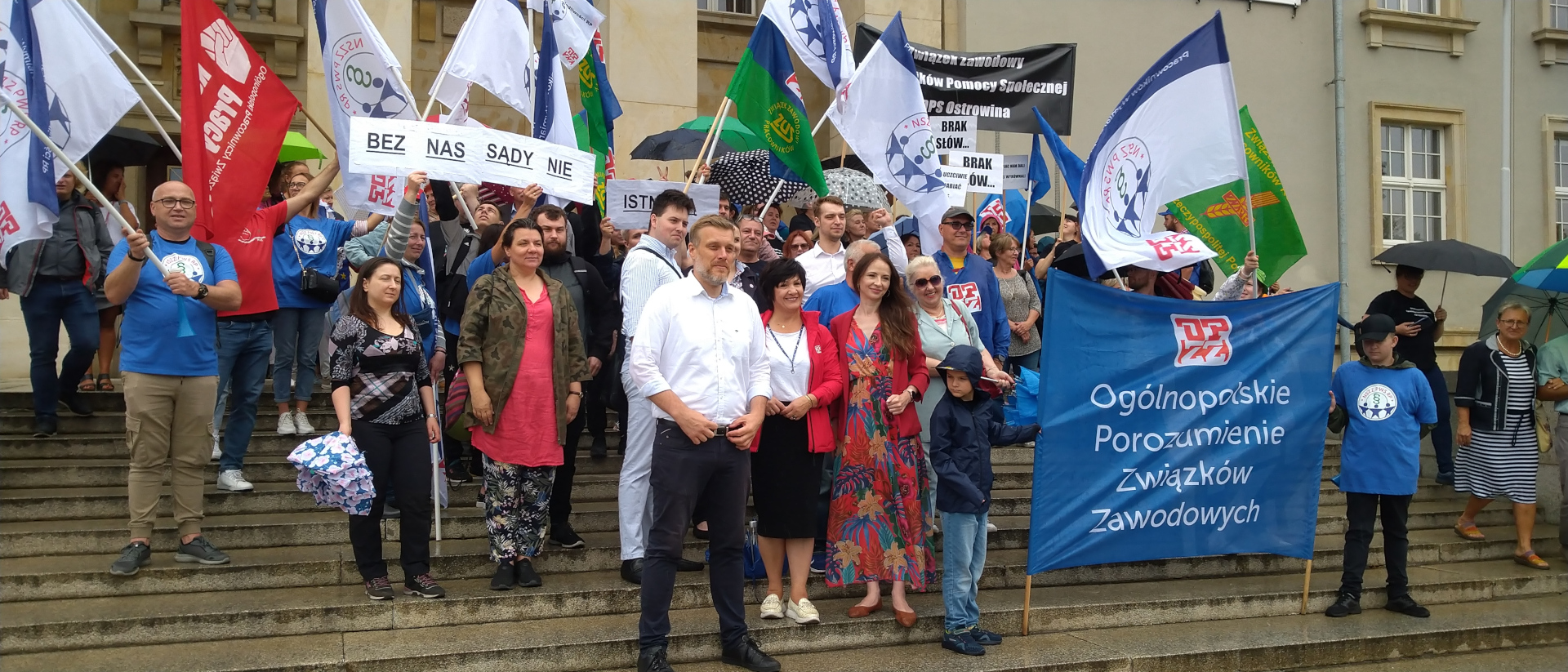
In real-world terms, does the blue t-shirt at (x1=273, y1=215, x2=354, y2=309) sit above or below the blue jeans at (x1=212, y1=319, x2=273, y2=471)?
above

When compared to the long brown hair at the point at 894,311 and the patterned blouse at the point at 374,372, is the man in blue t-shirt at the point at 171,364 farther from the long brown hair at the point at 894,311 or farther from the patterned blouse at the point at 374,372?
the long brown hair at the point at 894,311

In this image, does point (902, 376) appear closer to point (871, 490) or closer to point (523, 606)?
point (871, 490)

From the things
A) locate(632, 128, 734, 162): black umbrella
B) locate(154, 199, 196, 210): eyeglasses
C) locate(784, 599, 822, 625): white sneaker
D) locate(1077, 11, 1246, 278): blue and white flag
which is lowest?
locate(784, 599, 822, 625): white sneaker

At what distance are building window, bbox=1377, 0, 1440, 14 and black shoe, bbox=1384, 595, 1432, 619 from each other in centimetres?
1382

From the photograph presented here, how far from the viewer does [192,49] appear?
6.14 meters

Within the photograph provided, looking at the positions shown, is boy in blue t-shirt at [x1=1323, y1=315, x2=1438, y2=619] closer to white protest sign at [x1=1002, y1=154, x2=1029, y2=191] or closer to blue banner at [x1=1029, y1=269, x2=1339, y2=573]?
blue banner at [x1=1029, y1=269, x2=1339, y2=573]

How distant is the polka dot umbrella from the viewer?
32.3 feet

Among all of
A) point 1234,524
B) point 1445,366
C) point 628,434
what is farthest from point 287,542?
point 1445,366

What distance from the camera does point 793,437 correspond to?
6.04 metres

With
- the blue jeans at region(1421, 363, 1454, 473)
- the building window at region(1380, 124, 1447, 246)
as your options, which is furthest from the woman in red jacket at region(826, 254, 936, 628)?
the building window at region(1380, 124, 1447, 246)

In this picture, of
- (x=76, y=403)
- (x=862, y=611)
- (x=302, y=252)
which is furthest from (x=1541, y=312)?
(x=76, y=403)

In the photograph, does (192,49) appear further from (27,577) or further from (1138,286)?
(1138,286)

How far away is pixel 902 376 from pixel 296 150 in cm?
690

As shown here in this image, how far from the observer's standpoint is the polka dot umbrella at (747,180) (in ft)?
32.3
